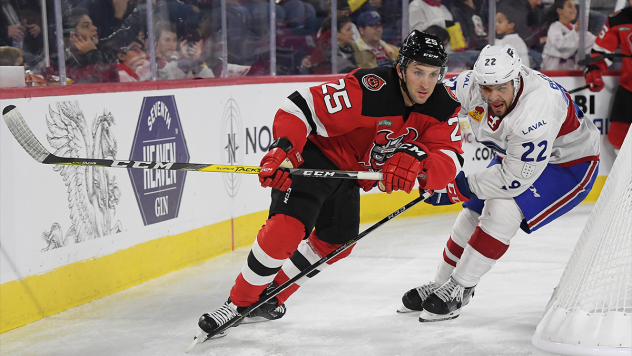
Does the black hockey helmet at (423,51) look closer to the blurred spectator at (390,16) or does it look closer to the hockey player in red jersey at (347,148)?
the hockey player in red jersey at (347,148)

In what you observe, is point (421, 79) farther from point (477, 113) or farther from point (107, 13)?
point (107, 13)

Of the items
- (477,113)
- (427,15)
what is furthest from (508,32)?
(477,113)

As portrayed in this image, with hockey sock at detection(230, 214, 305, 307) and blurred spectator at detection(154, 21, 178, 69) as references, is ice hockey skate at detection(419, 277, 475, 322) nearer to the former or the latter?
hockey sock at detection(230, 214, 305, 307)

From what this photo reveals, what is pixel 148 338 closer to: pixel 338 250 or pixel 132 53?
pixel 338 250

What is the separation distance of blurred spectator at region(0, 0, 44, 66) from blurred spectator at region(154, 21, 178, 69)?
2.75 ft

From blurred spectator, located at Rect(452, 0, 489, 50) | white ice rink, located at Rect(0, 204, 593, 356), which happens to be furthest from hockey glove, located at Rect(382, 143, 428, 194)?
blurred spectator, located at Rect(452, 0, 489, 50)

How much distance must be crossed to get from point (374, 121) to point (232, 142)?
173 cm

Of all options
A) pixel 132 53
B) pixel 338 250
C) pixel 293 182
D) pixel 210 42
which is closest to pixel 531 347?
pixel 338 250

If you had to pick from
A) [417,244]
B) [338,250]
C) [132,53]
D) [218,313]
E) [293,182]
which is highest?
[132,53]

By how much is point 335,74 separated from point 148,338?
9.44 ft

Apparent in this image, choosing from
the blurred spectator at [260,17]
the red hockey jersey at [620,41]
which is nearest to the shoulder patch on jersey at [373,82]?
the blurred spectator at [260,17]

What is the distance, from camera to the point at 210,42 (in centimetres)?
457

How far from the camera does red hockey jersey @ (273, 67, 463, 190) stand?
266 centimetres

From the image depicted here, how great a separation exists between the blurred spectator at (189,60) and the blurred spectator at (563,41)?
2.99m
